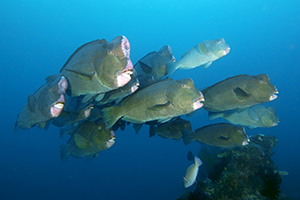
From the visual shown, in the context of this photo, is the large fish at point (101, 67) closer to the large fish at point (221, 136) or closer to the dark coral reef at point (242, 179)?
the large fish at point (221, 136)

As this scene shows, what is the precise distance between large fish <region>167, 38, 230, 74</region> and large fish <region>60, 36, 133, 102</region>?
1865 millimetres

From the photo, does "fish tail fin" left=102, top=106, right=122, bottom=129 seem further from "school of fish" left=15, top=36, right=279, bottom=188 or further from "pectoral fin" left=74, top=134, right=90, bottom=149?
"pectoral fin" left=74, top=134, right=90, bottom=149

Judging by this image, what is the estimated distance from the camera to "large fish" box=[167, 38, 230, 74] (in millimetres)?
3910

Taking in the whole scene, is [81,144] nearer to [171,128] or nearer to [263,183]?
[171,128]

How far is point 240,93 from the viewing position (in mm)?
3213

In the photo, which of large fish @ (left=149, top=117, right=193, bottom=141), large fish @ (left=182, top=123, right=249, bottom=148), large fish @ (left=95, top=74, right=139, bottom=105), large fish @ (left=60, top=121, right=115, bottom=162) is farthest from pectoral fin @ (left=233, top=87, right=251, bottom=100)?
large fish @ (left=60, top=121, right=115, bottom=162)

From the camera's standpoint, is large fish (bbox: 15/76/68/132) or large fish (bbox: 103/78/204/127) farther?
large fish (bbox: 103/78/204/127)

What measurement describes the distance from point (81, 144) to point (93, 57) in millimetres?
1927

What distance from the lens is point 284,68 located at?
88.7m

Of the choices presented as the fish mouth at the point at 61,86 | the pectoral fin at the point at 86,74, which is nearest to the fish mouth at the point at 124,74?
the pectoral fin at the point at 86,74

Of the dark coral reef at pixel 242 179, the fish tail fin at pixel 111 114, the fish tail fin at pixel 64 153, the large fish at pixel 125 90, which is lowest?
the dark coral reef at pixel 242 179

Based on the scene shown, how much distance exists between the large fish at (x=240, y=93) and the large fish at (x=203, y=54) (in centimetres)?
79

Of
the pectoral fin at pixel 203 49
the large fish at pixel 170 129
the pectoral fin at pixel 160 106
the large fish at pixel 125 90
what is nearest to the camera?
the pectoral fin at pixel 160 106

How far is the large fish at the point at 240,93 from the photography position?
3201 mm
